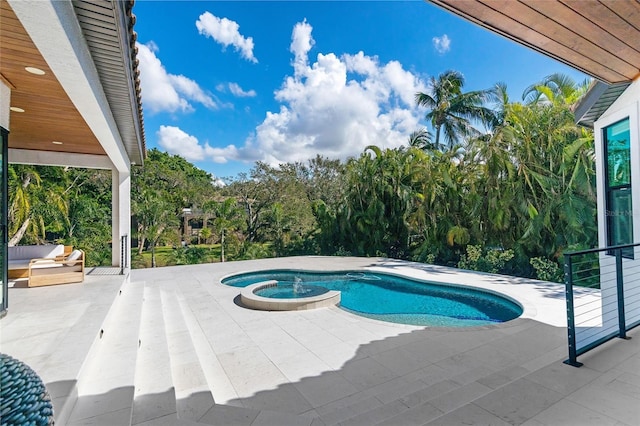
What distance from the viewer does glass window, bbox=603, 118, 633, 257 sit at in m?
5.15

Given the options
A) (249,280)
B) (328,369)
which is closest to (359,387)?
(328,369)

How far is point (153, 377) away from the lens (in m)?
3.83

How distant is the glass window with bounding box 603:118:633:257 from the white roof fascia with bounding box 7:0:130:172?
713 cm

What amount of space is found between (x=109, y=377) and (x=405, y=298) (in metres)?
7.70

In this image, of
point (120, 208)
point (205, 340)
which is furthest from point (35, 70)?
point (120, 208)

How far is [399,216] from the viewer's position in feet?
50.9

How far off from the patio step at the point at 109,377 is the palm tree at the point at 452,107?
70.0 ft

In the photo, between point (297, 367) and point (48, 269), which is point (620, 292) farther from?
point (48, 269)

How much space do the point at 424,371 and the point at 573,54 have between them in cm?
419

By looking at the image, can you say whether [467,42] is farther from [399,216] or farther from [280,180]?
[280,180]

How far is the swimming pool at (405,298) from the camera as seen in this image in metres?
7.68

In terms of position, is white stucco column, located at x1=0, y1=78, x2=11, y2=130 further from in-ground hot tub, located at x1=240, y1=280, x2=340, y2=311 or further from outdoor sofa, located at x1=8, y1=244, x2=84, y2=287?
in-ground hot tub, located at x1=240, y1=280, x2=340, y2=311

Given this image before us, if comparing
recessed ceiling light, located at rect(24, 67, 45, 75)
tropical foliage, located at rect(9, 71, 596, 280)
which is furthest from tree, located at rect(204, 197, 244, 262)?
recessed ceiling light, located at rect(24, 67, 45, 75)

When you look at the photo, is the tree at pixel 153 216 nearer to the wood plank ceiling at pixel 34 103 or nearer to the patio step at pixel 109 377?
the wood plank ceiling at pixel 34 103
